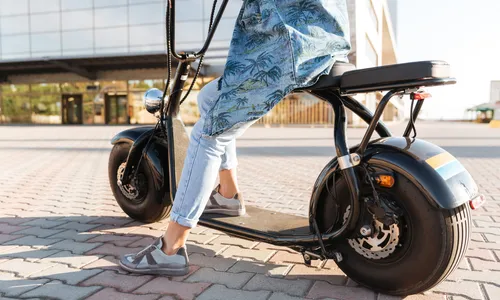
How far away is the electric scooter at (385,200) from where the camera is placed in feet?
6.48

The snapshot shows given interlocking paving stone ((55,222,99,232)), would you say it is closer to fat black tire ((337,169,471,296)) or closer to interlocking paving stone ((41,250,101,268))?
interlocking paving stone ((41,250,101,268))

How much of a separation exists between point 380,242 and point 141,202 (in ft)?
6.20

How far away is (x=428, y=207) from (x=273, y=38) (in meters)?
1.01

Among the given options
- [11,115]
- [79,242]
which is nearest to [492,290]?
[79,242]

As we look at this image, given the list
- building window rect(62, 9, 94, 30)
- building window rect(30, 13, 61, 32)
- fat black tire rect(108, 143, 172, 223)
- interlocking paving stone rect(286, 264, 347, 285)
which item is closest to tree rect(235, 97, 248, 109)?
interlocking paving stone rect(286, 264, 347, 285)

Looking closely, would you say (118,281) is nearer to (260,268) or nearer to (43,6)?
(260,268)

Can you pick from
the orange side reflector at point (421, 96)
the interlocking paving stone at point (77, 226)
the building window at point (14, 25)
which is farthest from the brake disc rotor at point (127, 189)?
the building window at point (14, 25)

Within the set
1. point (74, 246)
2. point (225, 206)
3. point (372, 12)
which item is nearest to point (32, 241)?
point (74, 246)

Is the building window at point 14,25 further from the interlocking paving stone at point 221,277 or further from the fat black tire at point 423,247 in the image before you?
the fat black tire at point 423,247

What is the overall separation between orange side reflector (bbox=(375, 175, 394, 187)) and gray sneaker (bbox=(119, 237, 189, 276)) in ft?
3.45

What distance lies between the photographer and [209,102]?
2490 mm

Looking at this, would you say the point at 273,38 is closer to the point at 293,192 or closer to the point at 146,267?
the point at 146,267

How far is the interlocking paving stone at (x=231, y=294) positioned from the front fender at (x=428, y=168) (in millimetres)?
691

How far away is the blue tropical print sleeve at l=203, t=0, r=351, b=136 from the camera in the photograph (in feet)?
6.87
